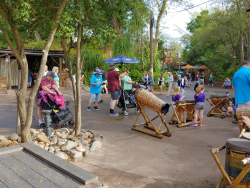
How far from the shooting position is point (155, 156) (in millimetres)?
4547

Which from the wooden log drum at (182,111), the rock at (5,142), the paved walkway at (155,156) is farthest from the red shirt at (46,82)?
the wooden log drum at (182,111)

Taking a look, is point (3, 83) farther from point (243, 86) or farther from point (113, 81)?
point (243, 86)

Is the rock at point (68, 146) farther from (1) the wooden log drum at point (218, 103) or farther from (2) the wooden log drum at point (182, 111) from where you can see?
(1) the wooden log drum at point (218, 103)

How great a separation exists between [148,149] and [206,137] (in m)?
1.83

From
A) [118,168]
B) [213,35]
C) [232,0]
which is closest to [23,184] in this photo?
[118,168]

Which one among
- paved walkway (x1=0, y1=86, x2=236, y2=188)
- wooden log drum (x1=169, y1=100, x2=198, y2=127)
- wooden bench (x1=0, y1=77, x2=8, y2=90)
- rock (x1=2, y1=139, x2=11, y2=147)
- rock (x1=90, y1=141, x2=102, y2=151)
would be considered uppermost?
wooden bench (x1=0, y1=77, x2=8, y2=90)

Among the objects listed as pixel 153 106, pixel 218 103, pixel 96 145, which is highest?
pixel 153 106

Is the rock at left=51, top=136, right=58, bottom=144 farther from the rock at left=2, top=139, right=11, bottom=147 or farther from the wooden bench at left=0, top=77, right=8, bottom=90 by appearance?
the wooden bench at left=0, top=77, right=8, bottom=90

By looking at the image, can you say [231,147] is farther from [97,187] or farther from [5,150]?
[5,150]

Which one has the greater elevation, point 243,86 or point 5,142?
point 243,86

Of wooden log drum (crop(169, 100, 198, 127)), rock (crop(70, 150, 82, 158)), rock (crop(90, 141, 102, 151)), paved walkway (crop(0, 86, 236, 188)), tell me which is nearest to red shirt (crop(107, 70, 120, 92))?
paved walkway (crop(0, 86, 236, 188))

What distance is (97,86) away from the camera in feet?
29.2

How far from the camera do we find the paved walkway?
3.57m

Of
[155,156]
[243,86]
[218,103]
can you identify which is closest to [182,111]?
[243,86]
